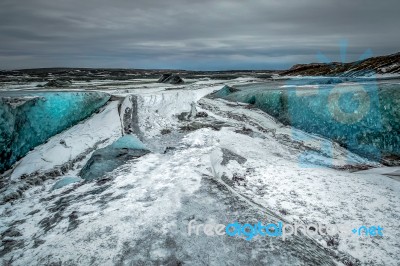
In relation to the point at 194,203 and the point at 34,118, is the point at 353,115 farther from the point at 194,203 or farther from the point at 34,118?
the point at 34,118

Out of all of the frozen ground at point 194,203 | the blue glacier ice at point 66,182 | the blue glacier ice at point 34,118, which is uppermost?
the blue glacier ice at point 34,118

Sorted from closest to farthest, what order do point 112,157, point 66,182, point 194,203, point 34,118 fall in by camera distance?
point 194,203, point 66,182, point 112,157, point 34,118

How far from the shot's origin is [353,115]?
18.1 ft

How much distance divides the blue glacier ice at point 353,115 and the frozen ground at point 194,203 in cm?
47

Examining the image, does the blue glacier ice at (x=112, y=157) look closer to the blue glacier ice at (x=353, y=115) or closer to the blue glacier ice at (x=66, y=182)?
the blue glacier ice at (x=66, y=182)

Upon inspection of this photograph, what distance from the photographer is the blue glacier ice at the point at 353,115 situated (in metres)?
4.99

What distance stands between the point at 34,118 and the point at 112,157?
2.52m

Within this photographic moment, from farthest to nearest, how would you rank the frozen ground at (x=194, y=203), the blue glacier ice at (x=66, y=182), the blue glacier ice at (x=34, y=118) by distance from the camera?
the blue glacier ice at (x=34, y=118)
the blue glacier ice at (x=66, y=182)
the frozen ground at (x=194, y=203)

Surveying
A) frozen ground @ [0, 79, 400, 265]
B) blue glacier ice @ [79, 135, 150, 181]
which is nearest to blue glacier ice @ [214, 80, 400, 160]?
frozen ground @ [0, 79, 400, 265]

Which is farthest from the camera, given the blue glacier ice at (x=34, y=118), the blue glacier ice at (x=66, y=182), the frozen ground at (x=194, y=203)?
the blue glacier ice at (x=34, y=118)

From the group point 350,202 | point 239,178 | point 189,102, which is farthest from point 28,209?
point 189,102

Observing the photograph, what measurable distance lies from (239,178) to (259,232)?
1.24 m

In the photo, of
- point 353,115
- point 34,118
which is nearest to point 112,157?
point 34,118

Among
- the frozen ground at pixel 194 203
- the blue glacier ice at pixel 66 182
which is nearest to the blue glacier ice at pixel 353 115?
the frozen ground at pixel 194 203
